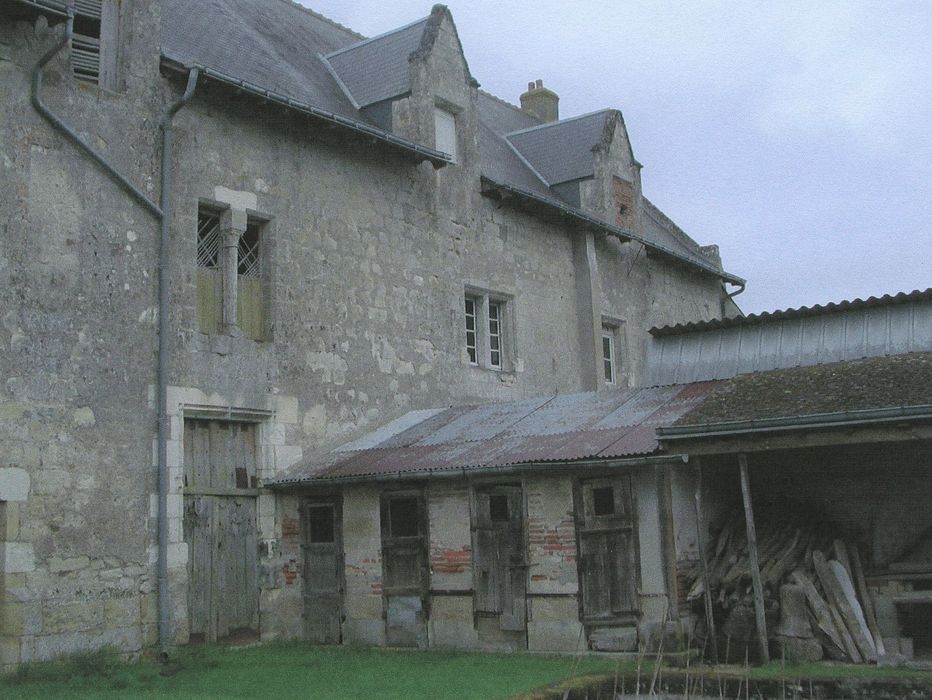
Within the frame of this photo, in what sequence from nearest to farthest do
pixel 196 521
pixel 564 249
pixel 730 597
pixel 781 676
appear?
pixel 781 676, pixel 730 597, pixel 196 521, pixel 564 249

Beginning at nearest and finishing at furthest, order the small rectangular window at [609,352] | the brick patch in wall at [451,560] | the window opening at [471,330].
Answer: the brick patch in wall at [451,560]
the window opening at [471,330]
the small rectangular window at [609,352]

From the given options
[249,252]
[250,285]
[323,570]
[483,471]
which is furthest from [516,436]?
[249,252]

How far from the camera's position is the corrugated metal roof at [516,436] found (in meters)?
11.8

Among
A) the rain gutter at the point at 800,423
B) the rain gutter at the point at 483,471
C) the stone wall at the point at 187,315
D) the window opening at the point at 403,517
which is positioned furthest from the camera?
the window opening at the point at 403,517

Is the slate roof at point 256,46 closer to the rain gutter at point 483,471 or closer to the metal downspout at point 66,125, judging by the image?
the metal downspout at point 66,125

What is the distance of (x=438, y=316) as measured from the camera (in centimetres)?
1642

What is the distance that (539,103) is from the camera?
86.8ft

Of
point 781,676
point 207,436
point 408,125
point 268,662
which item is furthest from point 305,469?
point 781,676

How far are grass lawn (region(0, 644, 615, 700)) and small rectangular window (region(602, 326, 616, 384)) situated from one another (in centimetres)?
903

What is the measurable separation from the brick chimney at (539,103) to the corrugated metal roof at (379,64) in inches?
353

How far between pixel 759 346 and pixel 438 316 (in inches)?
190

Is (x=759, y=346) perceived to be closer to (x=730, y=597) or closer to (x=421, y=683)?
(x=730, y=597)

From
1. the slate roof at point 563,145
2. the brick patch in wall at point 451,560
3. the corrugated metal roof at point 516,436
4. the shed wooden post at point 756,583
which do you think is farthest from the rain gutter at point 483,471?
the slate roof at point 563,145

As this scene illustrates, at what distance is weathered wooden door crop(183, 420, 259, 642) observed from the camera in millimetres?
12602
